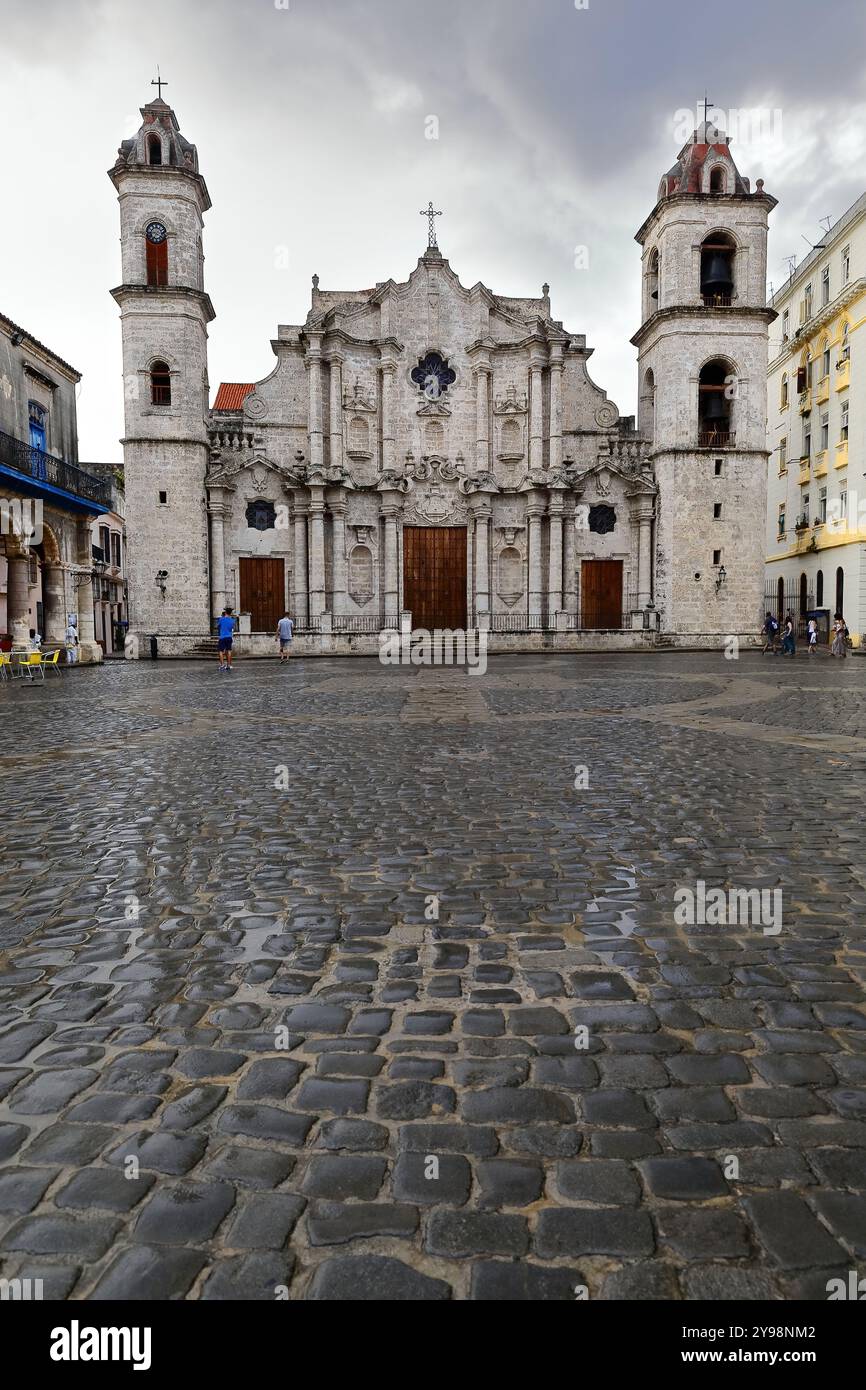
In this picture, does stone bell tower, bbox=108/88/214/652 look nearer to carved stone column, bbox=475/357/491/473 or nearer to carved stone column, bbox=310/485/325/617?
carved stone column, bbox=310/485/325/617

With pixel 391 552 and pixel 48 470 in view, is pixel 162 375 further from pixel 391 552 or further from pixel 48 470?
pixel 391 552

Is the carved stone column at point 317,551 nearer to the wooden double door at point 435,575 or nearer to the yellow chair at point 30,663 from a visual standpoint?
the wooden double door at point 435,575

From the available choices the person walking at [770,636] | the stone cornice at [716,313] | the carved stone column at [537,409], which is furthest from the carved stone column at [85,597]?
the person walking at [770,636]

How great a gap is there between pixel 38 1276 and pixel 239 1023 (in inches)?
41.1

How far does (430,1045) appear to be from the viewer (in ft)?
8.40

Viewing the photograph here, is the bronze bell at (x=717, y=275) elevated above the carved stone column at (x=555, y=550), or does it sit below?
above

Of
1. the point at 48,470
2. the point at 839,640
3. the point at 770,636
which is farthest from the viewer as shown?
the point at 770,636

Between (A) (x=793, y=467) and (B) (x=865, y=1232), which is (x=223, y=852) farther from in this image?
(A) (x=793, y=467)

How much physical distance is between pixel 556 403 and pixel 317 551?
38.7 feet

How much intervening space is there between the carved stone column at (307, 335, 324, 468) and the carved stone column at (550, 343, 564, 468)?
9.64m

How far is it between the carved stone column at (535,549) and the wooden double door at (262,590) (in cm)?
1043

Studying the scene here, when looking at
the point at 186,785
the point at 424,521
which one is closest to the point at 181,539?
the point at 424,521

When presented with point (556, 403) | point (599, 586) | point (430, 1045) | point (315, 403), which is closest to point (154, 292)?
point (315, 403)

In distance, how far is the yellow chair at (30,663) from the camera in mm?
19438
